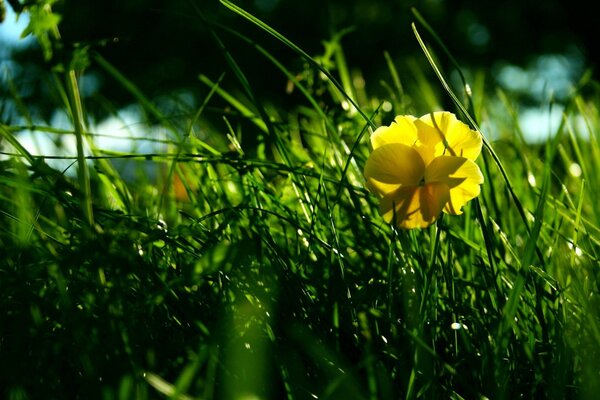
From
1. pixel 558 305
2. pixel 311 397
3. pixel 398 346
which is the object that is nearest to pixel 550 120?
pixel 558 305

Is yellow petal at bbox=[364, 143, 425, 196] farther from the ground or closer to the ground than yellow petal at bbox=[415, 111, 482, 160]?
closer to the ground

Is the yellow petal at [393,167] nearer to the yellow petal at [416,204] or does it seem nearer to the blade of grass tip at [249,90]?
the yellow petal at [416,204]

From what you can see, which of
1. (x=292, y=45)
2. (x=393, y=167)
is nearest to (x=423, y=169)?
(x=393, y=167)

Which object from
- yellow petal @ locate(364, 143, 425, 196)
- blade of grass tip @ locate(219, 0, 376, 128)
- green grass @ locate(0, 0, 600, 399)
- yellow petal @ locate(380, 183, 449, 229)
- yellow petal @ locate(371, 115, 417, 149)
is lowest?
green grass @ locate(0, 0, 600, 399)

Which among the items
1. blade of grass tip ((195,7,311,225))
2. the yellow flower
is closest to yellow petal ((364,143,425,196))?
the yellow flower

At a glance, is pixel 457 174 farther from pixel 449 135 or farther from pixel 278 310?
pixel 278 310

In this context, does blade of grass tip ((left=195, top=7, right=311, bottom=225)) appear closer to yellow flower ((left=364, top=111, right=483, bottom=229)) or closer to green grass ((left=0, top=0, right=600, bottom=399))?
green grass ((left=0, top=0, right=600, bottom=399))

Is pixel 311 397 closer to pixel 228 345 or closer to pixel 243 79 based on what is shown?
pixel 228 345

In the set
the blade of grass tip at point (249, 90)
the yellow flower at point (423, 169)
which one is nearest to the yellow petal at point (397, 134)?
the yellow flower at point (423, 169)
